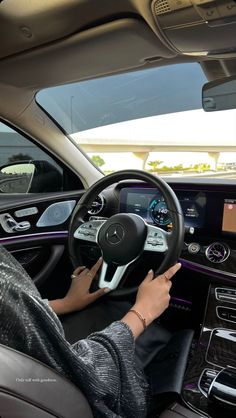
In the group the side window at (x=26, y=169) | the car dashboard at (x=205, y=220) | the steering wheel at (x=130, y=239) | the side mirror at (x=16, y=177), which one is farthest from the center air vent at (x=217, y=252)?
the side mirror at (x=16, y=177)

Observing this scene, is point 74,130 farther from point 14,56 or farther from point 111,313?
point 111,313

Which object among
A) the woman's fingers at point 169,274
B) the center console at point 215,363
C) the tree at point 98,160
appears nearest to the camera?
the center console at point 215,363

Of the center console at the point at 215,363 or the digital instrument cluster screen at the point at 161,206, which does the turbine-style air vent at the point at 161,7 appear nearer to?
the digital instrument cluster screen at the point at 161,206

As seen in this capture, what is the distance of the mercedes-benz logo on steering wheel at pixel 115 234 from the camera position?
5.08ft

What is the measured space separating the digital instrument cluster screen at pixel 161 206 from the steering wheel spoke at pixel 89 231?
0.34 m

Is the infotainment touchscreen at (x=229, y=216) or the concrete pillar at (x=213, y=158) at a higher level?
the concrete pillar at (x=213, y=158)

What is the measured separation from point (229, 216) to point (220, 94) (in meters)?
0.61

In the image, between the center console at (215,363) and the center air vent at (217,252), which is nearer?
the center console at (215,363)

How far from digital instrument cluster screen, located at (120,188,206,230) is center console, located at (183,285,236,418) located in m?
0.35

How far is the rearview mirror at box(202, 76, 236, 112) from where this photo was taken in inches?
74.8

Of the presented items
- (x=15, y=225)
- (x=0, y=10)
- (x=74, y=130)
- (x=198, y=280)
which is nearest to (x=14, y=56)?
(x=0, y=10)

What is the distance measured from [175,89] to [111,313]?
1537 mm

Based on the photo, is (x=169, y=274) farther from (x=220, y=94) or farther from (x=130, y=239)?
(x=220, y=94)

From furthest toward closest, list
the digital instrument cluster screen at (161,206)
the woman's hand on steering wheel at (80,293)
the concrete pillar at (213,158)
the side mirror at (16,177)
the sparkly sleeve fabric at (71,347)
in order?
the side mirror at (16,177) → the concrete pillar at (213,158) → the digital instrument cluster screen at (161,206) → the woman's hand on steering wheel at (80,293) → the sparkly sleeve fabric at (71,347)
